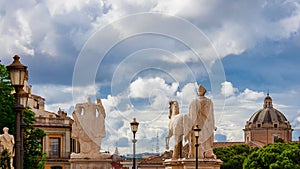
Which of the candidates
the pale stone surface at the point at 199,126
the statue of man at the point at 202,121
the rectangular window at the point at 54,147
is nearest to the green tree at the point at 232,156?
the rectangular window at the point at 54,147

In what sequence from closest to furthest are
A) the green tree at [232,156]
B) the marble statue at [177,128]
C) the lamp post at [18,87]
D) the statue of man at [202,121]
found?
the lamp post at [18,87]
the statue of man at [202,121]
the marble statue at [177,128]
the green tree at [232,156]

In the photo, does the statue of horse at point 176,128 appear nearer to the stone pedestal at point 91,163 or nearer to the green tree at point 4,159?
the stone pedestal at point 91,163

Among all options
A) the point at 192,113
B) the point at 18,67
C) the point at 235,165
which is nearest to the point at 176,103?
the point at 192,113

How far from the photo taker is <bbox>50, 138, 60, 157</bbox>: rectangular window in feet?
333

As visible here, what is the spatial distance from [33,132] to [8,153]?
30692mm

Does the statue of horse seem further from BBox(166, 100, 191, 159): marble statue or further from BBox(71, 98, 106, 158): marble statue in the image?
BBox(71, 98, 106, 158): marble statue

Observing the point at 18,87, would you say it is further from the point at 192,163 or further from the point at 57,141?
the point at 57,141

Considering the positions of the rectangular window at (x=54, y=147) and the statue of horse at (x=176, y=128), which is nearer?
the statue of horse at (x=176, y=128)

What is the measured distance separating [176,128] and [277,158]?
7100 cm

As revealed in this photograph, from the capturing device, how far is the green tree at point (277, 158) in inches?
3947

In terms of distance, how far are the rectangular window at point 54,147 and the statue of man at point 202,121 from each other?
68.0 m

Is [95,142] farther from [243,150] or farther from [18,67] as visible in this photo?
[243,150]

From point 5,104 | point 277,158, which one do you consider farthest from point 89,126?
point 277,158

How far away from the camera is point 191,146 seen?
3512cm
